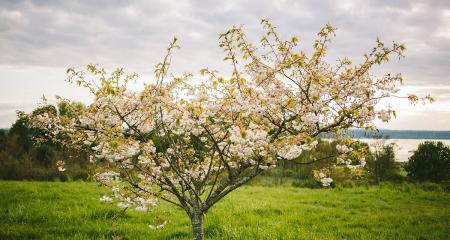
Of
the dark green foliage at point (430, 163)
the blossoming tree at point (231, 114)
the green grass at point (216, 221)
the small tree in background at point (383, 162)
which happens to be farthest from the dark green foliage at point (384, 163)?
the blossoming tree at point (231, 114)

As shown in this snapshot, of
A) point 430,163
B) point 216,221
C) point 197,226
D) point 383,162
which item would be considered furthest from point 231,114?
point 430,163

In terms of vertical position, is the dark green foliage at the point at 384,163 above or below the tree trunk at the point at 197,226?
below

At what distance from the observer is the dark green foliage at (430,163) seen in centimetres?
3941

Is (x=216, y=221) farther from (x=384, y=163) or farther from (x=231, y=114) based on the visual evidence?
(x=384, y=163)

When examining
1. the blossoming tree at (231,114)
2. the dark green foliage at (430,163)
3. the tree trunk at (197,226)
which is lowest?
the dark green foliage at (430,163)

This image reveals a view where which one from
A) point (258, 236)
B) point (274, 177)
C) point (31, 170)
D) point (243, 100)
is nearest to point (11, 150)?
point (31, 170)

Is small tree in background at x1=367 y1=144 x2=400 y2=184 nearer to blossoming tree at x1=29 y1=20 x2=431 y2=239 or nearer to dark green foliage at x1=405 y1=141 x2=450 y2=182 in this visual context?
dark green foliage at x1=405 y1=141 x2=450 y2=182

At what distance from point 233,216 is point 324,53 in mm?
7045

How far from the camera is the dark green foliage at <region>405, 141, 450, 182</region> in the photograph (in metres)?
39.4

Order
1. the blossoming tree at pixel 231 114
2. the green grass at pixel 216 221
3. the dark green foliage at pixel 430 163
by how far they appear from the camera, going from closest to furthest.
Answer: the blossoming tree at pixel 231 114 → the green grass at pixel 216 221 → the dark green foliage at pixel 430 163

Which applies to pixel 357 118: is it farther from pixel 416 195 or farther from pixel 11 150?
pixel 11 150

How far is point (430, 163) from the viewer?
3997 cm

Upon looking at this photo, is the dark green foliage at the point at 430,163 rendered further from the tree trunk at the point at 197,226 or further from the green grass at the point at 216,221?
the tree trunk at the point at 197,226

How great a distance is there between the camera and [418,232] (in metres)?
9.91
